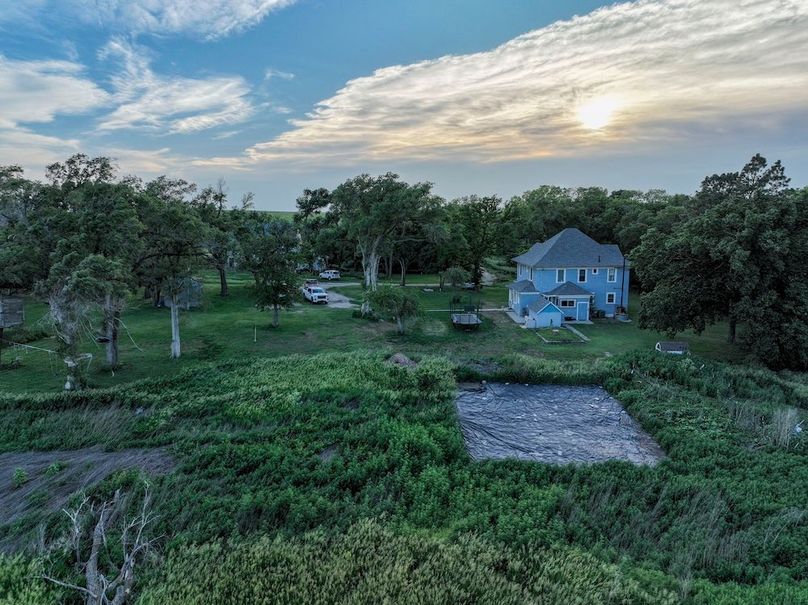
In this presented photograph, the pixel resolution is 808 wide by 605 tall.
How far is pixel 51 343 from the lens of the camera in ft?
72.7

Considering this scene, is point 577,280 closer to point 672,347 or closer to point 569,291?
point 569,291

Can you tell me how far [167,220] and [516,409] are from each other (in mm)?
16035

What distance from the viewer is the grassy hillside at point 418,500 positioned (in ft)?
23.5

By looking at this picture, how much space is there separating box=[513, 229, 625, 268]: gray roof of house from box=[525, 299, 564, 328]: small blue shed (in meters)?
4.23

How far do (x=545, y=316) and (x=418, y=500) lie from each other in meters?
21.2

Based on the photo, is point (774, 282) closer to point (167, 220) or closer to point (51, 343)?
point (167, 220)

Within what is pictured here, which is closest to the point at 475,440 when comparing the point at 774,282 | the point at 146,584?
the point at 146,584

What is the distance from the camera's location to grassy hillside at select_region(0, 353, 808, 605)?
716 centimetres

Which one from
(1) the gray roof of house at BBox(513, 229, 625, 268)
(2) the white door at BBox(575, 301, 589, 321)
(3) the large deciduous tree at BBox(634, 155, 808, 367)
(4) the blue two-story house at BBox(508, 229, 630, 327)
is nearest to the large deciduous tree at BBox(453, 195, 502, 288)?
(1) the gray roof of house at BBox(513, 229, 625, 268)

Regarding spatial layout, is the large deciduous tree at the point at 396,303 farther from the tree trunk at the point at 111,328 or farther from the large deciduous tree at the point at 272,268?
the tree trunk at the point at 111,328

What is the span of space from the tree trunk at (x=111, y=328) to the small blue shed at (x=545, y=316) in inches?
839

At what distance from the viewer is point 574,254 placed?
108ft

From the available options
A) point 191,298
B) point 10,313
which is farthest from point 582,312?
point 10,313

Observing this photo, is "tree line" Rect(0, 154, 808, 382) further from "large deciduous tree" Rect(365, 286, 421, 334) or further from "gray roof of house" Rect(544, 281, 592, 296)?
"gray roof of house" Rect(544, 281, 592, 296)
